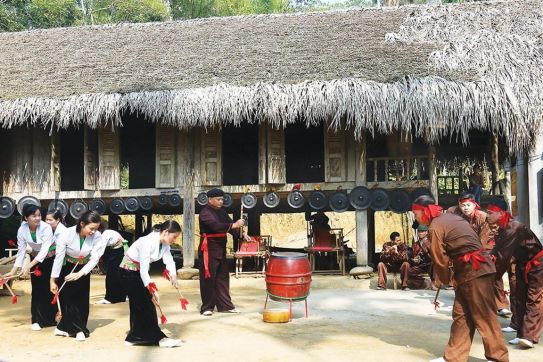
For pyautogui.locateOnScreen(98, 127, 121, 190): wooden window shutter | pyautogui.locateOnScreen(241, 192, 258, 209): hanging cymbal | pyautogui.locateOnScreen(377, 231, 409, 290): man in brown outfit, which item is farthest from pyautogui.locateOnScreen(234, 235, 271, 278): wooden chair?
pyautogui.locateOnScreen(98, 127, 121, 190): wooden window shutter

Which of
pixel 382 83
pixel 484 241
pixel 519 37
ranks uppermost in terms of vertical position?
pixel 519 37

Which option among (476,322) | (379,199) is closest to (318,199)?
(379,199)

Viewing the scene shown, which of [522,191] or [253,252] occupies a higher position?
[522,191]

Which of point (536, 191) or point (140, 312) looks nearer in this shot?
point (140, 312)

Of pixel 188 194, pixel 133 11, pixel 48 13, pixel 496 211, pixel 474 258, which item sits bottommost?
pixel 474 258

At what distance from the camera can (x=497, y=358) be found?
15.3 ft

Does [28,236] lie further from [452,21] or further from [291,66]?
[452,21]

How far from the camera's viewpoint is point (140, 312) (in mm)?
5551

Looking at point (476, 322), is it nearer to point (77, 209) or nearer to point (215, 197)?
point (215, 197)

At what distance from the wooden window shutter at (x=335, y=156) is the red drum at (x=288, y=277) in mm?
4352

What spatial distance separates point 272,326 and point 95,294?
3932 mm

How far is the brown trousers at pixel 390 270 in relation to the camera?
9.23 metres

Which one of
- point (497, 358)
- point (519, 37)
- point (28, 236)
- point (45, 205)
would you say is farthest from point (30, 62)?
point (497, 358)

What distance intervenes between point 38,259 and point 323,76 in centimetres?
602
